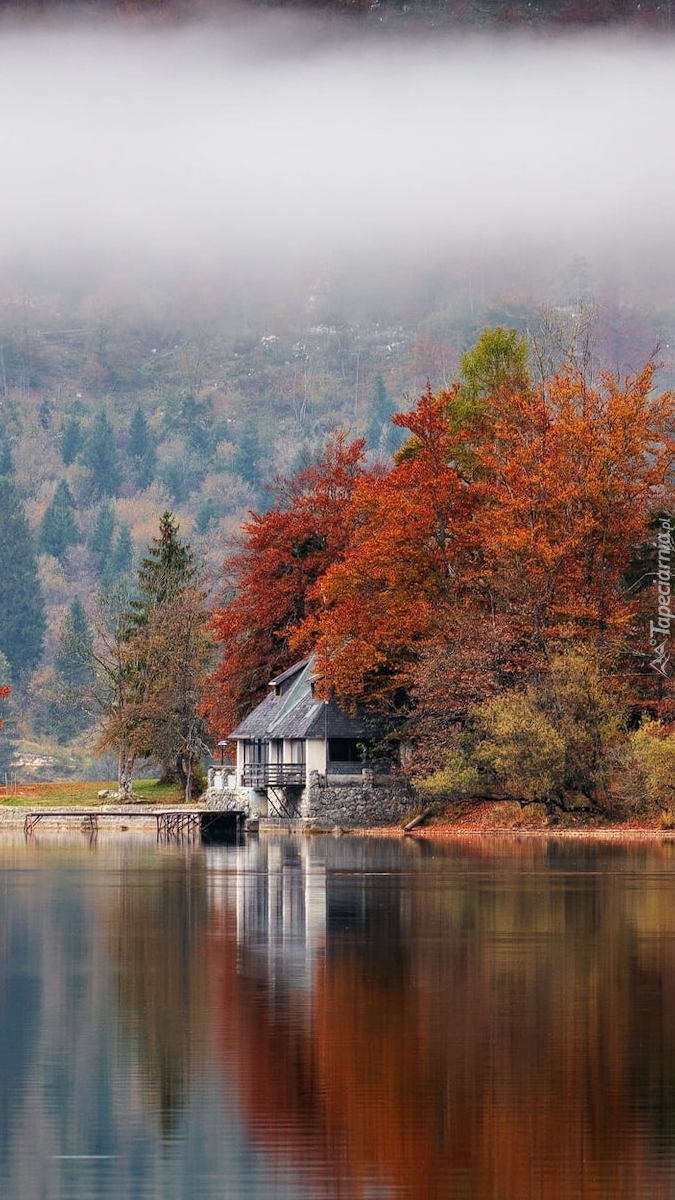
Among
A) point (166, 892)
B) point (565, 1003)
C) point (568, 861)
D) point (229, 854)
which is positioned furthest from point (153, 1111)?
point (229, 854)

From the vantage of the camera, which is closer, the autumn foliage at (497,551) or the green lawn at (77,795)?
the autumn foliage at (497,551)

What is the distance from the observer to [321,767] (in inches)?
3243

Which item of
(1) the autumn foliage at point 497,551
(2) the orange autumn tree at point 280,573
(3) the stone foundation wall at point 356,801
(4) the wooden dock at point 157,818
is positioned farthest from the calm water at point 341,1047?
(2) the orange autumn tree at point 280,573

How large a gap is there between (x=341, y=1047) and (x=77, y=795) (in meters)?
93.5

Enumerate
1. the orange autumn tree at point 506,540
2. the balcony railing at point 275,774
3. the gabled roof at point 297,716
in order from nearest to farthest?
the orange autumn tree at point 506,540
the gabled roof at point 297,716
the balcony railing at point 275,774

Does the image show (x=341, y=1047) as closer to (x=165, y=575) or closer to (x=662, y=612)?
(x=662, y=612)

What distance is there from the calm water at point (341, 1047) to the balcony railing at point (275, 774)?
142ft

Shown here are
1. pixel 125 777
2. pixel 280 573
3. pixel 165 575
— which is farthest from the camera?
pixel 165 575

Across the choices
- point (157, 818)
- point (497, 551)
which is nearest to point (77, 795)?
point (157, 818)

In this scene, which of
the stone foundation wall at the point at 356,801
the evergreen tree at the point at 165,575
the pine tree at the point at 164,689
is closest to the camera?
the stone foundation wall at the point at 356,801

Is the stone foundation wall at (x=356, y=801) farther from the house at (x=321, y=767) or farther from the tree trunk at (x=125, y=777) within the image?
the tree trunk at (x=125, y=777)

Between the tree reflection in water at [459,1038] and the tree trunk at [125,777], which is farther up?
the tree trunk at [125,777]

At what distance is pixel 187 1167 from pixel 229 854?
160 feet

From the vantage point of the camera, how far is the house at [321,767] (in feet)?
268
